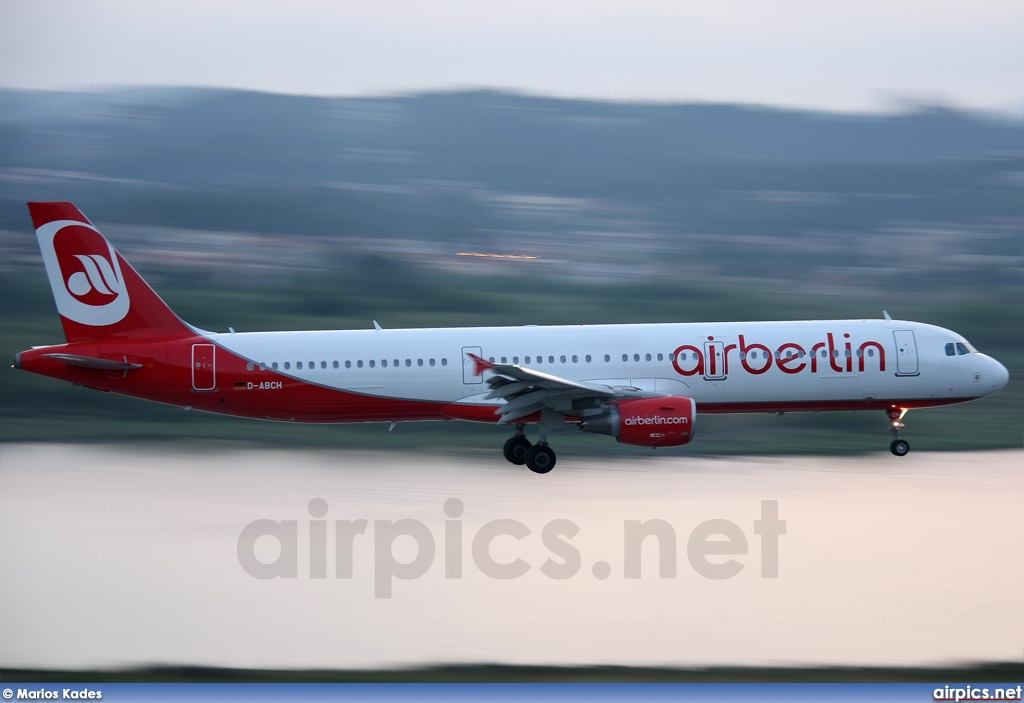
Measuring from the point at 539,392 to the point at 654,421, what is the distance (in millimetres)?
2304

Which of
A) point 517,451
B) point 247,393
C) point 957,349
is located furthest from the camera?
point 517,451

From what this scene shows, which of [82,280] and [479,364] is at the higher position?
[82,280]

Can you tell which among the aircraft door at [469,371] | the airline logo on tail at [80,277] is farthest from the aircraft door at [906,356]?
the airline logo on tail at [80,277]

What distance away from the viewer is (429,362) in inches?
882

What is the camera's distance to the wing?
20781mm

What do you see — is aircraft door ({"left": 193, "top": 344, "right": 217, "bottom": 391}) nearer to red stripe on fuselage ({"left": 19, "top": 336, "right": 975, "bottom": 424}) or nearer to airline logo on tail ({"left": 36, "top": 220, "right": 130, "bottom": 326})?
red stripe on fuselage ({"left": 19, "top": 336, "right": 975, "bottom": 424})

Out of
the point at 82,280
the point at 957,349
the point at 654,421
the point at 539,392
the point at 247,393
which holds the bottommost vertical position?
the point at 654,421

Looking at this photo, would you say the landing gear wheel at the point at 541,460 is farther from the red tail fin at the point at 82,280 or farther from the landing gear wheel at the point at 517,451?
the red tail fin at the point at 82,280

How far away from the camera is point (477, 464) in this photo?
2505cm

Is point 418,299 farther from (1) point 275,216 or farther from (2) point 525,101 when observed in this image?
(2) point 525,101

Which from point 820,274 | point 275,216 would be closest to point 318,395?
point 820,274

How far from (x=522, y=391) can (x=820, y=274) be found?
5857 cm

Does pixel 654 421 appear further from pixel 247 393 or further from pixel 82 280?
pixel 82 280

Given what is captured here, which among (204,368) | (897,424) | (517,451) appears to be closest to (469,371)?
(517,451)
